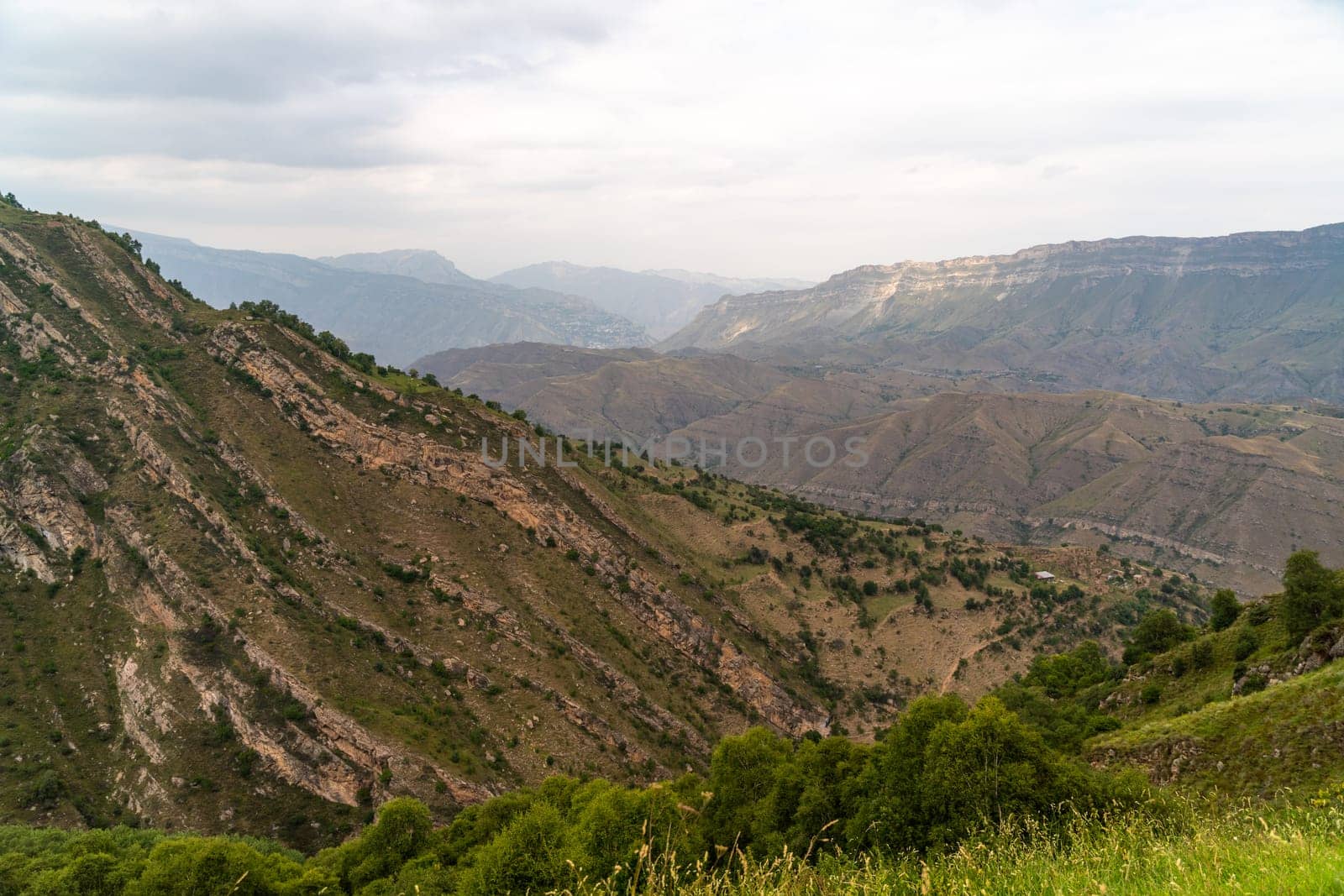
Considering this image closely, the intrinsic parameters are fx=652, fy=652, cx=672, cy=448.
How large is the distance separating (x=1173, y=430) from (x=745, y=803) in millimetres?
212203

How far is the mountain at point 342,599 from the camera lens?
3459 centimetres

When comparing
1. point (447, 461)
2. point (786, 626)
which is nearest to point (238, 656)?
point (447, 461)

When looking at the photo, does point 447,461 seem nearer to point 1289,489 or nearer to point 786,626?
point 786,626

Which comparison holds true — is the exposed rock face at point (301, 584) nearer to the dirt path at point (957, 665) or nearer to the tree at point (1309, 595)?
the dirt path at point (957, 665)

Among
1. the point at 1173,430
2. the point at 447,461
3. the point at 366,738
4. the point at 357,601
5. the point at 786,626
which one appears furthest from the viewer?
the point at 1173,430

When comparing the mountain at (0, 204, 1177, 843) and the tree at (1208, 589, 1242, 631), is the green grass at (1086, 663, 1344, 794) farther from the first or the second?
the mountain at (0, 204, 1177, 843)

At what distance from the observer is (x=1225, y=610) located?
130ft

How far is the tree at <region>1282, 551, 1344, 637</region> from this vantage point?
2936 centimetres

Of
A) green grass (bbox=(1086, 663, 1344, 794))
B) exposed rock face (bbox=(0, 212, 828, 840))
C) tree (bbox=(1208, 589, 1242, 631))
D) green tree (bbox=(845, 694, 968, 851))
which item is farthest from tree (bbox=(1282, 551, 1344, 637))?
exposed rock face (bbox=(0, 212, 828, 840))

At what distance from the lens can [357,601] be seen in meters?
43.6

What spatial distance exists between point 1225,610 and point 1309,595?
36.4ft

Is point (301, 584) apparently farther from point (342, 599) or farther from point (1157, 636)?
point (1157, 636)

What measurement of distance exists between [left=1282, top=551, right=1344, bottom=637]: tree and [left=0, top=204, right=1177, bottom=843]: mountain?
102 feet

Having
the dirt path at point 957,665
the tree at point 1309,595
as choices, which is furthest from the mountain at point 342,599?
the tree at point 1309,595
